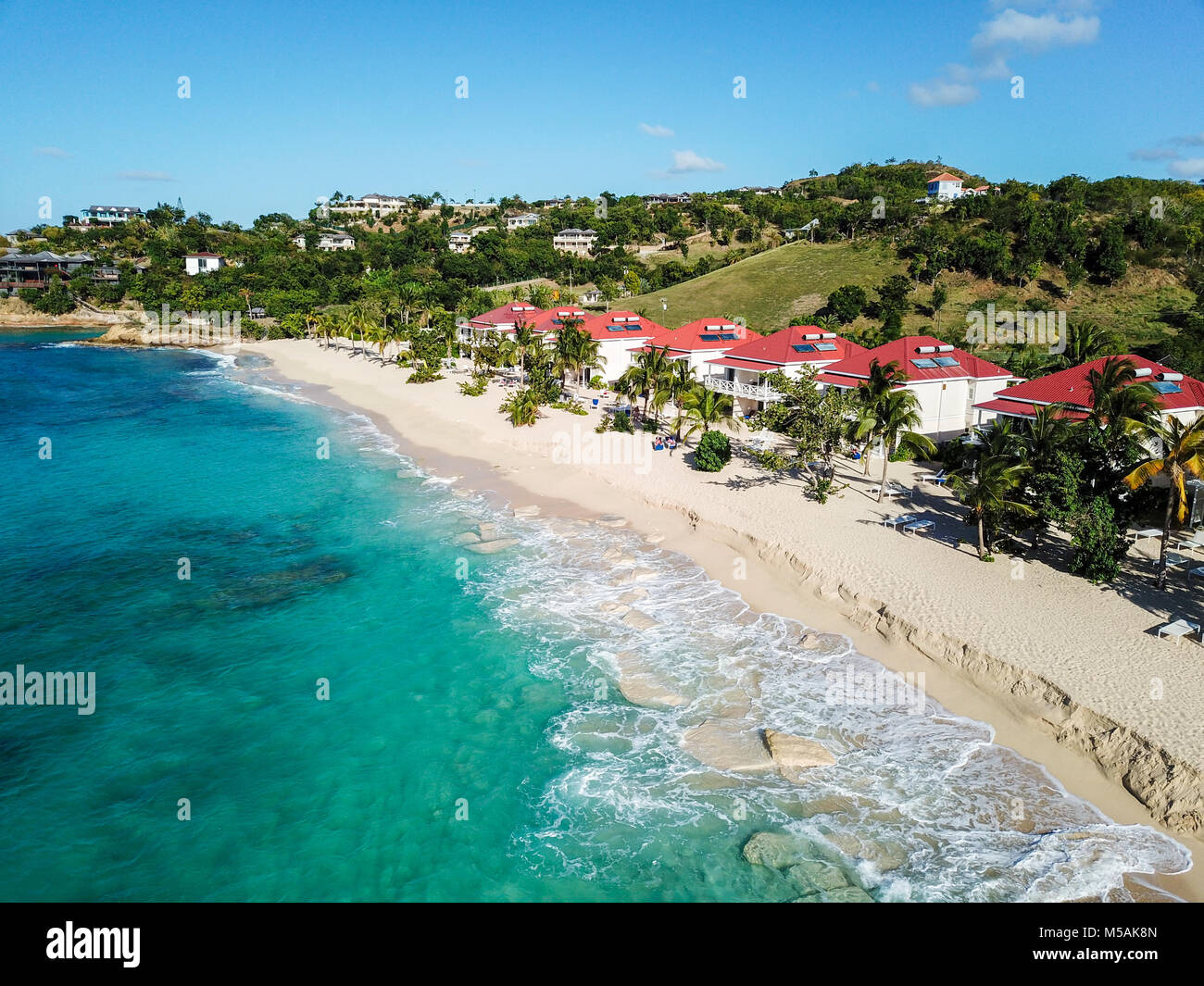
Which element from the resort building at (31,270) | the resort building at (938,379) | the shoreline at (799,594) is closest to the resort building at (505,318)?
the shoreline at (799,594)

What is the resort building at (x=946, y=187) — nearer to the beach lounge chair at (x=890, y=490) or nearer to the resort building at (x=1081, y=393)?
the resort building at (x=1081, y=393)

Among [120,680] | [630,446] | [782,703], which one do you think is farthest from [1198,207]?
[120,680]

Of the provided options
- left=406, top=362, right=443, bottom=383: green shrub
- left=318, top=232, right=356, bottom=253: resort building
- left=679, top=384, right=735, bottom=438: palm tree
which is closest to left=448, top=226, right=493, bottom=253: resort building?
left=318, top=232, right=356, bottom=253: resort building

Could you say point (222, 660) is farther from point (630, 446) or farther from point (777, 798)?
point (630, 446)

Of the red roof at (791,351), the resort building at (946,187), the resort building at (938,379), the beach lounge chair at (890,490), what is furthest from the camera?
the resort building at (946,187)

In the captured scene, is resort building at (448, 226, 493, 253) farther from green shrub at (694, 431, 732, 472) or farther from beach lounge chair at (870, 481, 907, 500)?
beach lounge chair at (870, 481, 907, 500)

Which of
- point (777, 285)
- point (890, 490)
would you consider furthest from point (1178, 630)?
point (777, 285)
